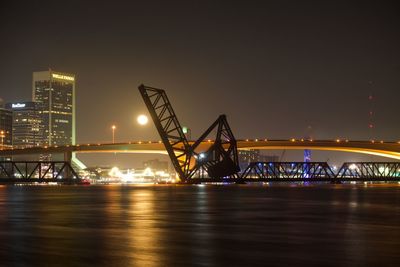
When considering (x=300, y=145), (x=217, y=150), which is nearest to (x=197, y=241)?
(x=217, y=150)

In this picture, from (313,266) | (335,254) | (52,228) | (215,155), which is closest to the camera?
(313,266)

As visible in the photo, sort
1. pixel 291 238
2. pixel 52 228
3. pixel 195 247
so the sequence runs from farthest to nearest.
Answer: pixel 52 228 → pixel 291 238 → pixel 195 247

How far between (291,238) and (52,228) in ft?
22.0

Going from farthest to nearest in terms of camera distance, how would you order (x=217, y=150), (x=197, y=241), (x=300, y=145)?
(x=300, y=145), (x=217, y=150), (x=197, y=241)

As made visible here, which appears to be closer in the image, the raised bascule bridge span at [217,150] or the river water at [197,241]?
the river water at [197,241]

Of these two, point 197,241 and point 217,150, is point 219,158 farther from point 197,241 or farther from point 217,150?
point 197,241

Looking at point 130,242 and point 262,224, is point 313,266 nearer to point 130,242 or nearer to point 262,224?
point 130,242

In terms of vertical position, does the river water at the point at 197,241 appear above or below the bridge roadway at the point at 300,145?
below

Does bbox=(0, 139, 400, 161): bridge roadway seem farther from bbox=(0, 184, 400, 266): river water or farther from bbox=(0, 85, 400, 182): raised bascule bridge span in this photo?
bbox=(0, 184, 400, 266): river water

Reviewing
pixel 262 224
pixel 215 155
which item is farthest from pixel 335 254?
pixel 215 155

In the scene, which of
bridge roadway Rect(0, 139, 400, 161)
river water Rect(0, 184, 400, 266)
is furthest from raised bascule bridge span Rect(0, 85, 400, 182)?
river water Rect(0, 184, 400, 266)

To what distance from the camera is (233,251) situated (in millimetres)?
13719

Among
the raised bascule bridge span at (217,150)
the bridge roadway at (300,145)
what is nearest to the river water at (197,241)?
the raised bascule bridge span at (217,150)

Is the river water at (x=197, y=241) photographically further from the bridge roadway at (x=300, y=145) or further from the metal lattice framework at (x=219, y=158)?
the bridge roadway at (x=300, y=145)
